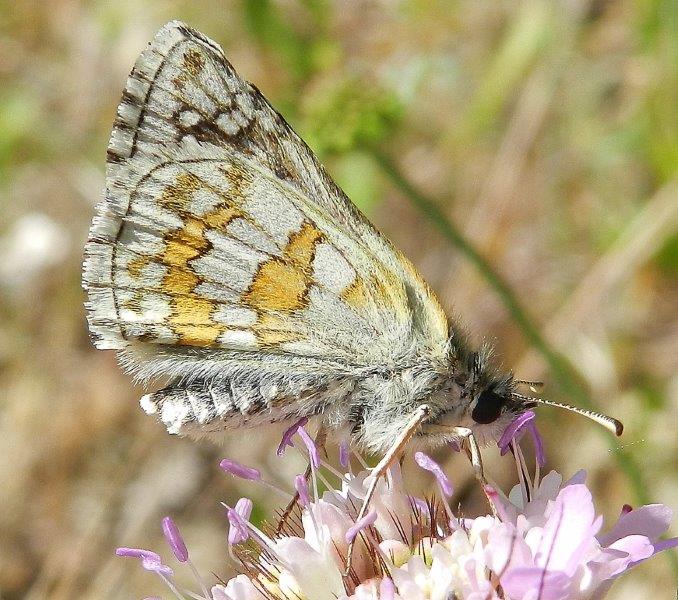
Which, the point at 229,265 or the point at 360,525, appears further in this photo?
the point at 229,265

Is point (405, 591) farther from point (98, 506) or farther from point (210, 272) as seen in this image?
point (98, 506)

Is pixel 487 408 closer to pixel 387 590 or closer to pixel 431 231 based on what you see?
pixel 387 590

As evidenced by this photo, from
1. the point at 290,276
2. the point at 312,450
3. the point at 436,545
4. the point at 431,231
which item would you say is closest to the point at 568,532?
the point at 436,545

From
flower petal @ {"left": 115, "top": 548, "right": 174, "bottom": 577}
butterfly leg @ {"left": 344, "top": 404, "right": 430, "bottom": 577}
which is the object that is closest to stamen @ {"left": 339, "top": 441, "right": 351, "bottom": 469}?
butterfly leg @ {"left": 344, "top": 404, "right": 430, "bottom": 577}

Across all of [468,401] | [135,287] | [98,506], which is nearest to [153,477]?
[98,506]

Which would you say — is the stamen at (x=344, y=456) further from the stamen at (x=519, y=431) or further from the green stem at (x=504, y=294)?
the green stem at (x=504, y=294)

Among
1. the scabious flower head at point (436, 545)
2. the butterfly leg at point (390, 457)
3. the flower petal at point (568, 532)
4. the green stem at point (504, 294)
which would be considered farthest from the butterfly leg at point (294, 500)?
the green stem at point (504, 294)
